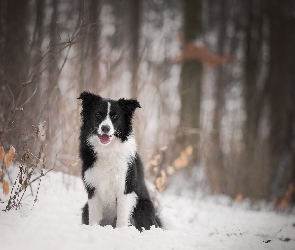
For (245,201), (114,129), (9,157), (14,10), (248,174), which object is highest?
(14,10)

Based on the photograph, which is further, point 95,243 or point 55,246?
point 95,243

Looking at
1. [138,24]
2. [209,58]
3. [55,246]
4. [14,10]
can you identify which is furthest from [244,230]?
[138,24]

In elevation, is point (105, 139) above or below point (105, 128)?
below

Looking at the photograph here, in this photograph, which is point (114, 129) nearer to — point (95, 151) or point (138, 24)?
point (95, 151)

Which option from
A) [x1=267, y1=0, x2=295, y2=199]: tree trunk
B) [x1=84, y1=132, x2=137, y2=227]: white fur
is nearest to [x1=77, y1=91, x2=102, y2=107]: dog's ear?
[x1=84, y1=132, x2=137, y2=227]: white fur

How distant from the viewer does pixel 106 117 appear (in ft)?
14.2

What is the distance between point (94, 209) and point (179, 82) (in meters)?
5.83

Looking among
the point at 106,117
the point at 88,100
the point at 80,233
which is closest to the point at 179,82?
the point at 88,100

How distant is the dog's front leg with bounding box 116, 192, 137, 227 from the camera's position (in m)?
4.38

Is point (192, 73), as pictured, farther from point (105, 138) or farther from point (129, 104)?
point (105, 138)

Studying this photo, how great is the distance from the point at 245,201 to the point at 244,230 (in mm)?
5364

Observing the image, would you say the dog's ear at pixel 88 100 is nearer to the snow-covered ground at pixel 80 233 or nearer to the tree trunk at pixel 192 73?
the snow-covered ground at pixel 80 233

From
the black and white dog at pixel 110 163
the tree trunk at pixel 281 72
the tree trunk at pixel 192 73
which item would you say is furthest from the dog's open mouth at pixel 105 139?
the tree trunk at pixel 281 72

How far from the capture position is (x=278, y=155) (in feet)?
43.4
